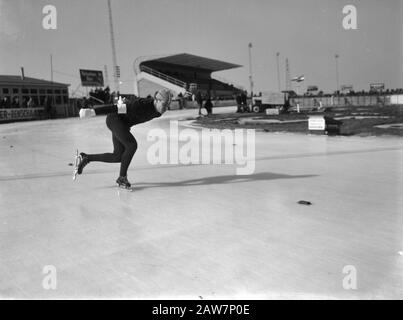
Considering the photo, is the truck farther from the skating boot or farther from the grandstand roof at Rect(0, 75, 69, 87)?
the skating boot

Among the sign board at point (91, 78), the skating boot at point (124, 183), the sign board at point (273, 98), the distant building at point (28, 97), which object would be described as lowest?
the skating boot at point (124, 183)

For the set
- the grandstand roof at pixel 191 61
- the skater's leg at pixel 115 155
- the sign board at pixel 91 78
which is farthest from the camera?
the grandstand roof at pixel 191 61

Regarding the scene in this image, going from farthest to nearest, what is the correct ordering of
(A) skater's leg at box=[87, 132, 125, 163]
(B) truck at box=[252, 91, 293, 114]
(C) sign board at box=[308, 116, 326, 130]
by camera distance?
(B) truck at box=[252, 91, 293, 114] < (C) sign board at box=[308, 116, 326, 130] < (A) skater's leg at box=[87, 132, 125, 163]

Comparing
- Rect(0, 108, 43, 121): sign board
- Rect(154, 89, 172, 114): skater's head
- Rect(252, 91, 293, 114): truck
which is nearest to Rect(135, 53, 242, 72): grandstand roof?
Rect(0, 108, 43, 121): sign board

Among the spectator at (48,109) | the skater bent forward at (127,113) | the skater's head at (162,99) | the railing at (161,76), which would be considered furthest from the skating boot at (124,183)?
the railing at (161,76)

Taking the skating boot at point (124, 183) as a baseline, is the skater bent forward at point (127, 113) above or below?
above

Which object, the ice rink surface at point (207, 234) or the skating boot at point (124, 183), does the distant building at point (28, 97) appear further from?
the skating boot at point (124, 183)

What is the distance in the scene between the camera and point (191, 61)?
64.4 metres

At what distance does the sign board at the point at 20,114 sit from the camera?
2784cm

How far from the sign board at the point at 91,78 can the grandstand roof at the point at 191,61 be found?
753cm

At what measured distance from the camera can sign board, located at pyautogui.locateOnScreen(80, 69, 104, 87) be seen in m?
48.8

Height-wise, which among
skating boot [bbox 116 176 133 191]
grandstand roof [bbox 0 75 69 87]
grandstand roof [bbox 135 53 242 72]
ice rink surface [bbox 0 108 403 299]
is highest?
grandstand roof [bbox 135 53 242 72]

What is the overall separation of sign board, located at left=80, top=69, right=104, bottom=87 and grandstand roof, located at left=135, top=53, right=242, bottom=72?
296 inches
